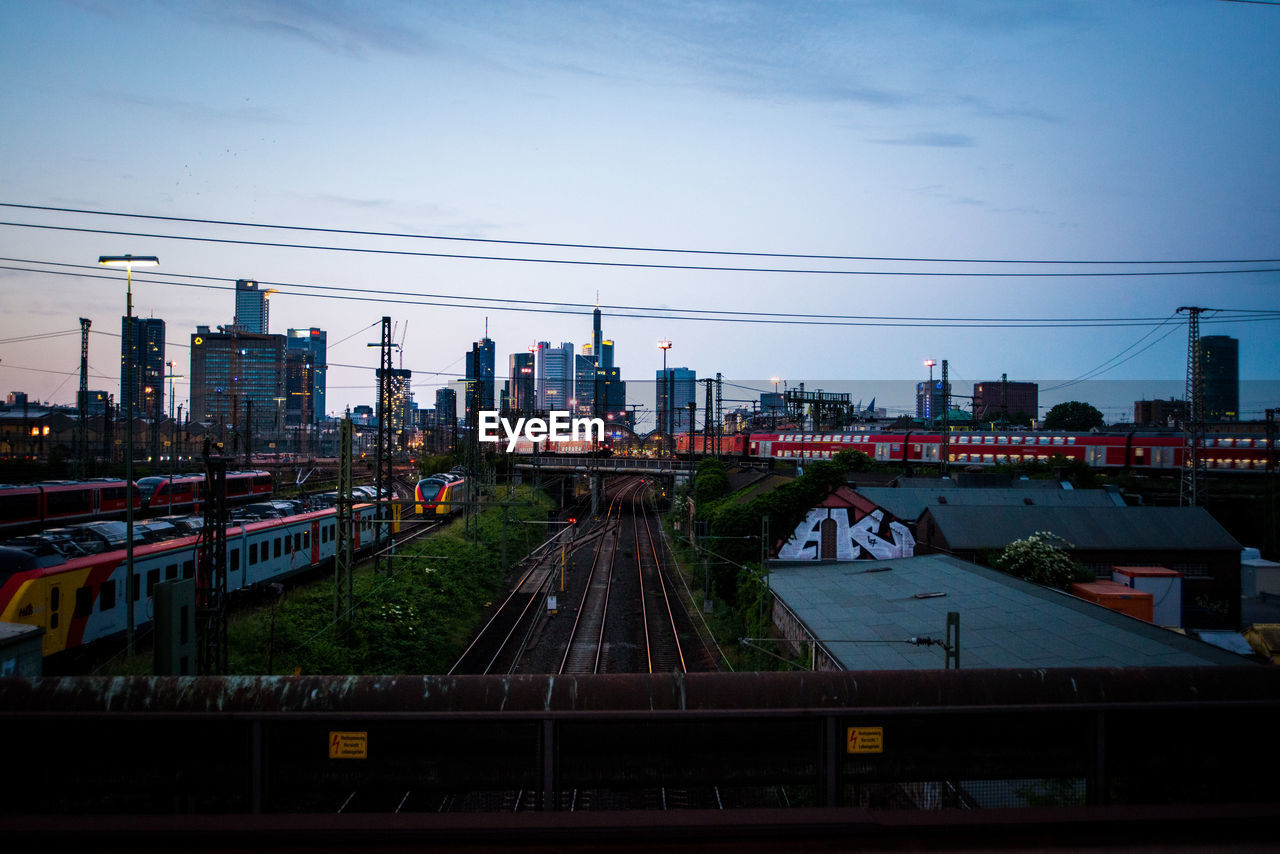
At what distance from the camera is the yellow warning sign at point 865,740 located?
434cm

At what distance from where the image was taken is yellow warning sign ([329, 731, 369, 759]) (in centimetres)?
421

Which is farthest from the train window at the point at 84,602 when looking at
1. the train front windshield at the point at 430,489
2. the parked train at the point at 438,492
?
the train front windshield at the point at 430,489

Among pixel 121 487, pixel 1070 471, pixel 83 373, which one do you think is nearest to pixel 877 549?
pixel 1070 471

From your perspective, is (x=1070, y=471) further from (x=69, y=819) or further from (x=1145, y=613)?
(x=69, y=819)

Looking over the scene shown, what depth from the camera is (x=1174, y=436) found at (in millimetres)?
38500

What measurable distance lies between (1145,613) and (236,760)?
72.5 ft

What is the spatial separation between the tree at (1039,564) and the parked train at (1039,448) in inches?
648

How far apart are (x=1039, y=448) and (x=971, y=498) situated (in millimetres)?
20913

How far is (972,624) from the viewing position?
45.5ft

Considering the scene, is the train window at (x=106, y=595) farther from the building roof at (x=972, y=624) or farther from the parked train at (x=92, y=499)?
the building roof at (x=972, y=624)

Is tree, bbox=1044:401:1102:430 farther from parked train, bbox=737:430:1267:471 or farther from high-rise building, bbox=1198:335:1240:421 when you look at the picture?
parked train, bbox=737:430:1267:471

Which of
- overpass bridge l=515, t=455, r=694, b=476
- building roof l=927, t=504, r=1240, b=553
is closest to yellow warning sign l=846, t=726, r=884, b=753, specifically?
building roof l=927, t=504, r=1240, b=553

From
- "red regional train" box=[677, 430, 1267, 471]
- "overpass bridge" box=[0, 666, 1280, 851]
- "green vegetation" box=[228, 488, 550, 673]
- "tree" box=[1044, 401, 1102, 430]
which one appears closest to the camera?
"overpass bridge" box=[0, 666, 1280, 851]

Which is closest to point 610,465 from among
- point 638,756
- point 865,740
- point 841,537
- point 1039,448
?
point 1039,448
